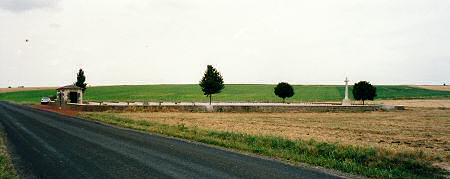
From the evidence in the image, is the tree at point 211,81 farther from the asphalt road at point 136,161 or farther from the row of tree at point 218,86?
the asphalt road at point 136,161

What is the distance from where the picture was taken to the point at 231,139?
70.5 ft

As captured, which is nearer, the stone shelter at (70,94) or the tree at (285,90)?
the stone shelter at (70,94)

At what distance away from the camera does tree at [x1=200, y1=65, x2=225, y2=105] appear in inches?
2901

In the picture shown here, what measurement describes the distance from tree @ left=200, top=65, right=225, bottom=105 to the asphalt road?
52525 mm

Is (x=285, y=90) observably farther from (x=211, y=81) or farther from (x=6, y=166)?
(x=6, y=166)

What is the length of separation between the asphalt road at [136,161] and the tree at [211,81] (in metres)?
52.5

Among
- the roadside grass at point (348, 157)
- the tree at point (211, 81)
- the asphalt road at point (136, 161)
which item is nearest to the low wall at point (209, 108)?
the tree at point (211, 81)

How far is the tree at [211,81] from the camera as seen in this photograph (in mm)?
73688

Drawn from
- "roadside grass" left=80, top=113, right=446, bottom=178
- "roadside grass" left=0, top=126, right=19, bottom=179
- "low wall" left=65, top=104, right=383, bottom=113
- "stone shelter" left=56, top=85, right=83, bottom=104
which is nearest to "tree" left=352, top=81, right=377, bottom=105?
"low wall" left=65, top=104, right=383, bottom=113

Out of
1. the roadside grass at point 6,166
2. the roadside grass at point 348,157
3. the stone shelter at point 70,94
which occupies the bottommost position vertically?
the roadside grass at point 348,157

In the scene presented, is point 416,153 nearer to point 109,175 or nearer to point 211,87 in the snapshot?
point 109,175

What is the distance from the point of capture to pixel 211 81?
73500 mm

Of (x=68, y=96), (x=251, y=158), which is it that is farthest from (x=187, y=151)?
(x=68, y=96)

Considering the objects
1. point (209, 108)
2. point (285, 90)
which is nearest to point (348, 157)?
point (209, 108)
